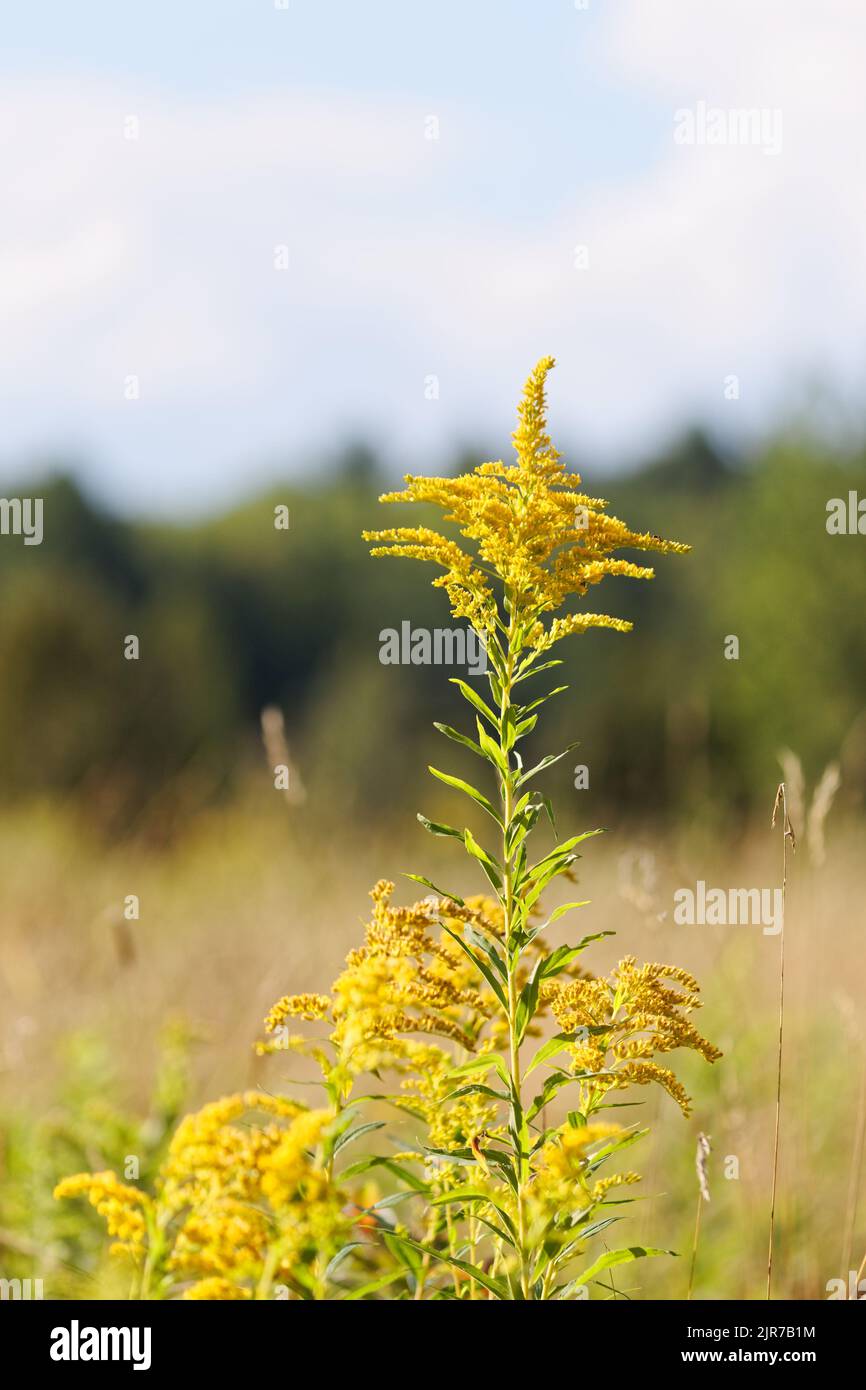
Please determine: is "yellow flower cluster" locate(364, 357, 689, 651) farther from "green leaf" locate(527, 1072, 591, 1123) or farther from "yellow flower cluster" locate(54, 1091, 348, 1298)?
"yellow flower cluster" locate(54, 1091, 348, 1298)

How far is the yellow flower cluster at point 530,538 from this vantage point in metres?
1.76

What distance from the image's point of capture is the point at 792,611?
2550 centimetres

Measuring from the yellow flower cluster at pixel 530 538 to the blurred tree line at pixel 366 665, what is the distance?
11225mm

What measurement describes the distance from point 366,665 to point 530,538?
30.9 meters

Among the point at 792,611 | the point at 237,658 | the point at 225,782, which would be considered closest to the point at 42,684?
the point at 225,782

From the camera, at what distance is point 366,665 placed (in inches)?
1282

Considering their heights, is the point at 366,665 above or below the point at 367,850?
above

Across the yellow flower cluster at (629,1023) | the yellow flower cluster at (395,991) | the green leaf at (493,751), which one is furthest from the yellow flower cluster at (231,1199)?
the green leaf at (493,751)

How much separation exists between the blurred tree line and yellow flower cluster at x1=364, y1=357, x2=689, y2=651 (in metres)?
11.2

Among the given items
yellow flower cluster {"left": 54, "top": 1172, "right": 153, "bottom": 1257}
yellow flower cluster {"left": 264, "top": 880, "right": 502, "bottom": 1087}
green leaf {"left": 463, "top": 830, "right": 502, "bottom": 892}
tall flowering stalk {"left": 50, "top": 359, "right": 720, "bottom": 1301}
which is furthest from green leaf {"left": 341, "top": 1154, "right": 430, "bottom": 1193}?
green leaf {"left": 463, "top": 830, "right": 502, "bottom": 892}

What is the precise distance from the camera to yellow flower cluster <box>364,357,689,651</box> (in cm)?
176

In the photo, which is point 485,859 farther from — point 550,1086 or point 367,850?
point 367,850

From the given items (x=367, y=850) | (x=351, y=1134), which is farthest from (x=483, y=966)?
(x=367, y=850)
